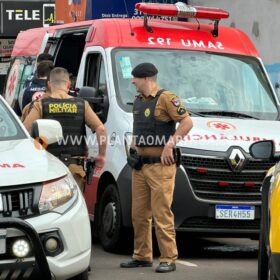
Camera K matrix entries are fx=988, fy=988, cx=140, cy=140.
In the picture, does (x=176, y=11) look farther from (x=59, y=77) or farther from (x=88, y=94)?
(x=59, y=77)

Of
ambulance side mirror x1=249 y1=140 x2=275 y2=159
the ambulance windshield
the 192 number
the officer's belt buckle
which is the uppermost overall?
the 192 number

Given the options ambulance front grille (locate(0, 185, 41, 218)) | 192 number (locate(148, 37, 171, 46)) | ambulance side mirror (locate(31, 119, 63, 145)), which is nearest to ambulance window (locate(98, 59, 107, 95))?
192 number (locate(148, 37, 171, 46))

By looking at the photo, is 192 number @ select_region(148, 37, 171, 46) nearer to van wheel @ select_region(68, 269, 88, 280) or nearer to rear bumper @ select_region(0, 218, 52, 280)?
van wheel @ select_region(68, 269, 88, 280)

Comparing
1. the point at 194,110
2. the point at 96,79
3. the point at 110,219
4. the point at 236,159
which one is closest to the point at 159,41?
the point at 96,79

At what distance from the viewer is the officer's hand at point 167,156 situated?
8641 millimetres

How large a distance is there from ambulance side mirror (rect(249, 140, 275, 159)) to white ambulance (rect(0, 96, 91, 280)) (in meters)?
1.37

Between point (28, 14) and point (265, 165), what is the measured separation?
19505 millimetres

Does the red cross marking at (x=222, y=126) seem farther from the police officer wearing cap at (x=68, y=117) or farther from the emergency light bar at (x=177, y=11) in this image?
the emergency light bar at (x=177, y=11)

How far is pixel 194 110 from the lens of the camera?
10.2 metres

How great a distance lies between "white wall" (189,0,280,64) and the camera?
16.3 m

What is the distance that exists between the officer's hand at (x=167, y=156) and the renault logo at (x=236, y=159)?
0.96 meters

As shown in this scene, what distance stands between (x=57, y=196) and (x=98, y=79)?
402 centimetres

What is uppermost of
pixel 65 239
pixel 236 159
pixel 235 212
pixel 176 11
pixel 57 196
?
pixel 176 11

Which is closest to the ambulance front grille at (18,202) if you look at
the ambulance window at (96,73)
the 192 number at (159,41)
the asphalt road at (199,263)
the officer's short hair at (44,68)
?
the asphalt road at (199,263)
